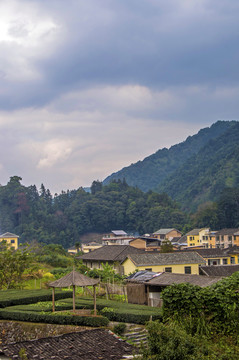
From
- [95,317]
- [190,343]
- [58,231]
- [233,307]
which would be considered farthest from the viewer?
[58,231]

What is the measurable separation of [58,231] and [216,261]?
8528cm

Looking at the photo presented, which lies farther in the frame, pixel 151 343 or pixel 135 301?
pixel 135 301

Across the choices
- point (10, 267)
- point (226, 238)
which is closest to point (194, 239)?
point (226, 238)

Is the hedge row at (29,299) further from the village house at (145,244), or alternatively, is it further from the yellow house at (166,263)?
the village house at (145,244)

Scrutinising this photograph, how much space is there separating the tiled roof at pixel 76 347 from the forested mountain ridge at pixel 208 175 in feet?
392

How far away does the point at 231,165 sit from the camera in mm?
142500

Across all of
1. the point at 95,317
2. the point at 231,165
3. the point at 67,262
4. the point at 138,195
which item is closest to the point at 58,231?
the point at 138,195

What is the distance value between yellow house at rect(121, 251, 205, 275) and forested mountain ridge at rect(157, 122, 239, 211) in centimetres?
9843

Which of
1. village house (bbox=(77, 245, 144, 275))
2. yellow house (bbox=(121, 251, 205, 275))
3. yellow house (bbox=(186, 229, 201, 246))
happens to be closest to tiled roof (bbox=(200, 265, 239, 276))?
yellow house (bbox=(121, 251, 205, 275))

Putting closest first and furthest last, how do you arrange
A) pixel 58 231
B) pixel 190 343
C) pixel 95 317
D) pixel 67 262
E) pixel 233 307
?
pixel 190 343 < pixel 233 307 < pixel 95 317 < pixel 67 262 < pixel 58 231

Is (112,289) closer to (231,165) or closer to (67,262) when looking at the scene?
(67,262)

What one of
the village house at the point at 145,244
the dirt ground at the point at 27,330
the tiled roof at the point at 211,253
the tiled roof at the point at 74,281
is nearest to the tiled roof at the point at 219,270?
the tiled roof at the point at 211,253

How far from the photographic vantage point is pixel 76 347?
A: 53.5 ft

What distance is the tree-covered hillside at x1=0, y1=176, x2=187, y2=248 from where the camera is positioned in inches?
5017
